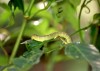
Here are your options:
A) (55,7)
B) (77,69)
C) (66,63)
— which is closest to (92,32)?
(55,7)

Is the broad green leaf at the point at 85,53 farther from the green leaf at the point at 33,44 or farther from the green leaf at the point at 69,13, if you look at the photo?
the green leaf at the point at 69,13

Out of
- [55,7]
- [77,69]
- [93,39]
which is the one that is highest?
[55,7]

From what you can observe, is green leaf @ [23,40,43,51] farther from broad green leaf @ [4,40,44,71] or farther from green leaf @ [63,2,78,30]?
green leaf @ [63,2,78,30]

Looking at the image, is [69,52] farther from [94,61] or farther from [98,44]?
[98,44]

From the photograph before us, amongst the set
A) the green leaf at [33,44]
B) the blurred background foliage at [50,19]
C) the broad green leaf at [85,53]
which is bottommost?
the broad green leaf at [85,53]

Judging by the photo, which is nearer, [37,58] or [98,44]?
[37,58]

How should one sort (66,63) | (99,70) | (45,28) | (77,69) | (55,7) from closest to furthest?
(99,70), (55,7), (45,28), (77,69), (66,63)

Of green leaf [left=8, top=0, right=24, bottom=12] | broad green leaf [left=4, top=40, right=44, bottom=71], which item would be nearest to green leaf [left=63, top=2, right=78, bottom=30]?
green leaf [left=8, top=0, right=24, bottom=12]

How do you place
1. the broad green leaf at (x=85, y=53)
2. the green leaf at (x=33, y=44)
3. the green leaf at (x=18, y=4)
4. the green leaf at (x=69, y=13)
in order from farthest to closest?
the green leaf at (x=69, y=13) < the green leaf at (x=18, y=4) < the green leaf at (x=33, y=44) < the broad green leaf at (x=85, y=53)

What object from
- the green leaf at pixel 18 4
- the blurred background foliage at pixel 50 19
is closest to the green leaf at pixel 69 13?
the blurred background foliage at pixel 50 19
